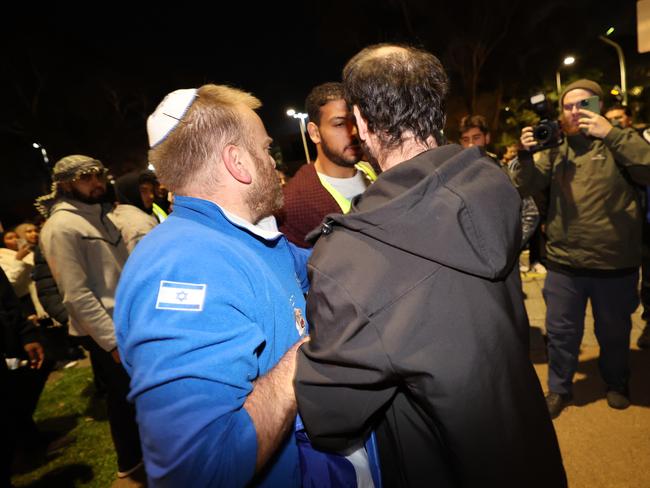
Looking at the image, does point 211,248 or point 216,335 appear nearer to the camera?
point 216,335

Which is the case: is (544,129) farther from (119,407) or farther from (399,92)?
(119,407)

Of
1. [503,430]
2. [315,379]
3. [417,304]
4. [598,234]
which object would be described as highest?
[417,304]

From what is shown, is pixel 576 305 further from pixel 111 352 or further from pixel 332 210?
pixel 111 352

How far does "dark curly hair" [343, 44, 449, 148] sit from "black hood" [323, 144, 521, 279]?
0.90 feet

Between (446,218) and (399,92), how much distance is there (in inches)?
21.7

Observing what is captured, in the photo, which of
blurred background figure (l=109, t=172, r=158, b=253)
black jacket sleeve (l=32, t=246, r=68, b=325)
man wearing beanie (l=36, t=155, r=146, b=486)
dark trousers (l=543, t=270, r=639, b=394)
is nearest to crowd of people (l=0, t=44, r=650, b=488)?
man wearing beanie (l=36, t=155, r=146, b=486)

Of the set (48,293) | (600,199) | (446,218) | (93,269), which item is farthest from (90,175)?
(600,199)

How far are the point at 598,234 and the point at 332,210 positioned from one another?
210 centimetres

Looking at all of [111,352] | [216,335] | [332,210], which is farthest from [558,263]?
[111,352]

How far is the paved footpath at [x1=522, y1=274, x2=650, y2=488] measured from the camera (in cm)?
258

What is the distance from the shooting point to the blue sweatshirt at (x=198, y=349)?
928 mm

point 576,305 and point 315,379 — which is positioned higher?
point 315,379

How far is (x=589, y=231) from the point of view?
294 cm

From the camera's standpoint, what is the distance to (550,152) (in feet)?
10.4
